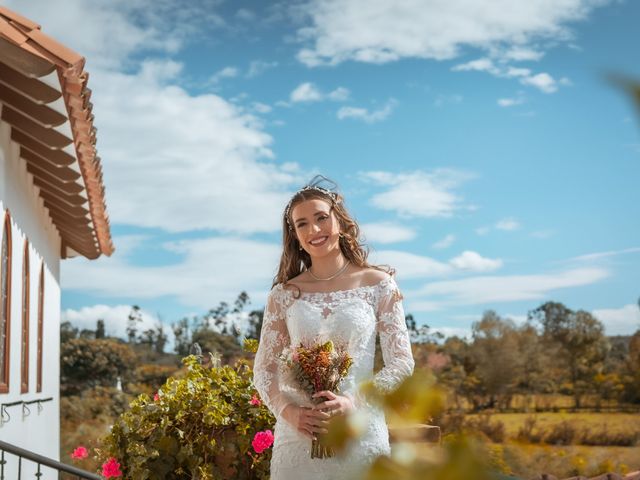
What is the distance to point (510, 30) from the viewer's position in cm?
2453

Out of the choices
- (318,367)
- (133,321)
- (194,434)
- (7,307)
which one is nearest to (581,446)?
(7,307)

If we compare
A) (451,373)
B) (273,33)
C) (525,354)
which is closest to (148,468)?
(451,373)

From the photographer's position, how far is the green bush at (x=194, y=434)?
4672 millimetres

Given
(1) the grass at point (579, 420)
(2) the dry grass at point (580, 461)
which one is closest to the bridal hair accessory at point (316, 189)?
(2) the dry grass at point (580, 461)

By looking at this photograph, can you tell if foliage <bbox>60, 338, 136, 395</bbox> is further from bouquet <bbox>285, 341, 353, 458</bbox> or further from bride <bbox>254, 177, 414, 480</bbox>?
bouquet <bbox>285, 341, 353, 458</bbox>

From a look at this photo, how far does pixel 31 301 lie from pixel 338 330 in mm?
6094

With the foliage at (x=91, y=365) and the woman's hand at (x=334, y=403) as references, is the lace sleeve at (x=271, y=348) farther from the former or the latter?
the foliage at (x=91, y=365)

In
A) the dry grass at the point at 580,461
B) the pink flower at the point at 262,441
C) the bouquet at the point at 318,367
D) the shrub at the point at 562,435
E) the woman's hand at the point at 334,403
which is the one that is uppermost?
the bouquet at the point at 318,367

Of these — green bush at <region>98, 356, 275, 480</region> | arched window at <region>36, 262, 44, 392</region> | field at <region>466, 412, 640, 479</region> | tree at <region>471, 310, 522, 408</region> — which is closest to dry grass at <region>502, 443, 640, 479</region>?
field at <region>466, 412, 640, 479</region>

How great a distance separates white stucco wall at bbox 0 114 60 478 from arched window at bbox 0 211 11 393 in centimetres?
10

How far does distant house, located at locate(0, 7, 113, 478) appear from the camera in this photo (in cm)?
477

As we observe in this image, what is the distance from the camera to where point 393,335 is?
336cm

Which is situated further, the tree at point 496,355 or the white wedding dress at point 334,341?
the tree at point 496,355

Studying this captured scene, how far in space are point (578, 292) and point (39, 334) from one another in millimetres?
11663
